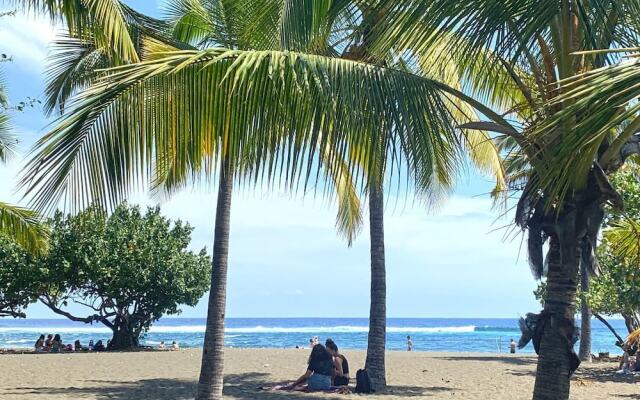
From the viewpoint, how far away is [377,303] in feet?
46.4

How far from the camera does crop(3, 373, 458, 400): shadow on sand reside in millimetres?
13289

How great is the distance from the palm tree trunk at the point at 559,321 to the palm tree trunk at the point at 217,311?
5.81m

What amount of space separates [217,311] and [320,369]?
3.41 meters

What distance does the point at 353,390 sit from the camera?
13.9 meters

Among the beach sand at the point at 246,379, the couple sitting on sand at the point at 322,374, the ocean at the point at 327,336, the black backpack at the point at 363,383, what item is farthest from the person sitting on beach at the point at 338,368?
the ocean at the point at 327,336

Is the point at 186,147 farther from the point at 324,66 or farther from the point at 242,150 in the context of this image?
the point at 324,66

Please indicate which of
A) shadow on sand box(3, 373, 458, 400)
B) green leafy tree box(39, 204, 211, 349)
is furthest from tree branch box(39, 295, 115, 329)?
shadow on sand box(3, 373, 458, 400)

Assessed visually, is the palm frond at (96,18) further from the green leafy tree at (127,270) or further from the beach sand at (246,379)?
the green leafy tree at (127,270)

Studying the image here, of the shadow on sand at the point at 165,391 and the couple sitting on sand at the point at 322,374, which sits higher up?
the couple sitting on sand at the point at 322,374

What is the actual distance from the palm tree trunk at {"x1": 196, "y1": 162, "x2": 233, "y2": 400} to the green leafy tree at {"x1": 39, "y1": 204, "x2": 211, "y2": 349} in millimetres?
18666

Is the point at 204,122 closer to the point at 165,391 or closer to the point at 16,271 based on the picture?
the point at 165,391

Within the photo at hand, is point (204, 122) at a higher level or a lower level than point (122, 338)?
higher

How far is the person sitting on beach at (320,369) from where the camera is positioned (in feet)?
44.8

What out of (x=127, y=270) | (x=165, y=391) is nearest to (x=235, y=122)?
(x=165, y=391)
